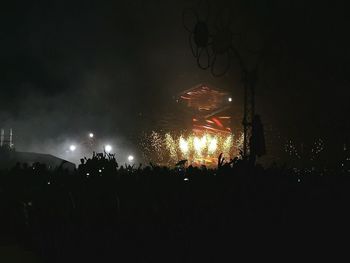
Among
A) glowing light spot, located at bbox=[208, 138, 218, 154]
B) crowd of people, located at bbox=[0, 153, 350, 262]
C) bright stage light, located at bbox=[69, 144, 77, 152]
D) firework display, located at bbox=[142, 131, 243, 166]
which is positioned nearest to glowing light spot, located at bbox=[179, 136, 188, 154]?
firework display, located at bbox=[142, 131, 243, 166]

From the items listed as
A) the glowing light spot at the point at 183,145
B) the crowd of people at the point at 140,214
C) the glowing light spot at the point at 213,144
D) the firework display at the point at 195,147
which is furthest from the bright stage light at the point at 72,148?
the crowd of people at the point at 140,214

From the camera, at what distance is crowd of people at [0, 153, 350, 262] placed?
514cm

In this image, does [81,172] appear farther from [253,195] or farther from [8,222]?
[253,195]

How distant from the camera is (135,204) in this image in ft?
18.7

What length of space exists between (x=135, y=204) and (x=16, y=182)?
184 centimetres

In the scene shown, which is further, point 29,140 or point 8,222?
point 29,140

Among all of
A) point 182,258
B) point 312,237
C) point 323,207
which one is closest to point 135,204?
point 182,258

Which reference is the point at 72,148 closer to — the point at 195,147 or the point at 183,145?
the point at 183,145

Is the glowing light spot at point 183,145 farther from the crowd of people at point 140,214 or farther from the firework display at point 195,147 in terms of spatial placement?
the crowd of people at point 140,214

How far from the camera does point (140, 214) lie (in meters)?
5.67

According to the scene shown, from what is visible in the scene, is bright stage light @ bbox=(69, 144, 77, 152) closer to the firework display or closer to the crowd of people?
the firework display

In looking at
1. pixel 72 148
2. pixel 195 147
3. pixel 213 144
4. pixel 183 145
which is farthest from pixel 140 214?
pixel 72 148

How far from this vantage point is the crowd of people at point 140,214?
5141 mm

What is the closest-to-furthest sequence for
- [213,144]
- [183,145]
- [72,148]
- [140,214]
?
[140,214], [213,144], [183,145], [72,148]
